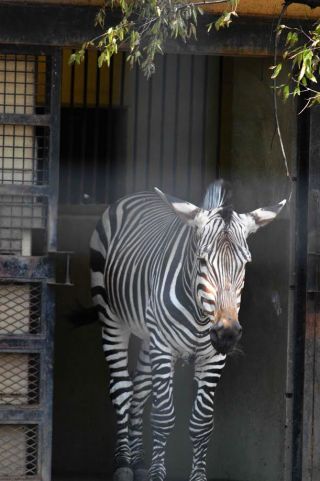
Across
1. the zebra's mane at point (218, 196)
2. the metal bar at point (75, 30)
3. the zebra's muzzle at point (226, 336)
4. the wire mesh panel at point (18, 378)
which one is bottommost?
the wire mesh panel at point (18, 378)

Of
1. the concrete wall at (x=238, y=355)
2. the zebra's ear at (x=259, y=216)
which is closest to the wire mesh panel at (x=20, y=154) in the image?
the zebra's ear at (x=259, y=216)

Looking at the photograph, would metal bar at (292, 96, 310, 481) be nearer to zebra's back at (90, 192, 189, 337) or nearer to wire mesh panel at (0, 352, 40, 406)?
zebra's back at (90, 192, 189, 337)

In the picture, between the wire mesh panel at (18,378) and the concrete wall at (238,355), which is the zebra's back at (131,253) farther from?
the wire mesh panel at (18,378)

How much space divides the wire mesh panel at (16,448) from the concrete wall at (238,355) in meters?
1.54

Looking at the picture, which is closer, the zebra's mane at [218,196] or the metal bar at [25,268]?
the metal bar at [25,268]

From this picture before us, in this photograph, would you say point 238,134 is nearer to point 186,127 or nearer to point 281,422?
point 186,127

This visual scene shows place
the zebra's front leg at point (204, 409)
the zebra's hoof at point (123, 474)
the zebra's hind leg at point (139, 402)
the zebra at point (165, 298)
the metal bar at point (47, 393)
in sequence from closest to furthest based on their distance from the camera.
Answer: the zebra at point (165, 298) → the metal bar at point (47, 393) → the zebra's front leg at point (204, 409) → the zebra's hoof at point (123, 474) → the zebra's hind leg at point (139, 402)

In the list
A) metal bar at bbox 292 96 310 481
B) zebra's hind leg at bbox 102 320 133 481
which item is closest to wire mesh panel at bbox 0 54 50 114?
metal bar at bbox 292 96 310 481

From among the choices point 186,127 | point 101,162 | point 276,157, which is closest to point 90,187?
point 101,162

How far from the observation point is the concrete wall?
708cm

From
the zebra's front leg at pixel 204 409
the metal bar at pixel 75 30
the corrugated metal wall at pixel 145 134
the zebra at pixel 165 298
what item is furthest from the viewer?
the corrugated metal wall at pixel 145 134

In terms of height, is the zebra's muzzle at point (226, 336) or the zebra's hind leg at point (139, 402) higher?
the zebra's muzzle at point (226, 336)

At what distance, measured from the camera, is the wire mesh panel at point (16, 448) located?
635 centimetres

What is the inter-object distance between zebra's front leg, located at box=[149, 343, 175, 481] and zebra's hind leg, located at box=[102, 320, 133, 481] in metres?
0.39
